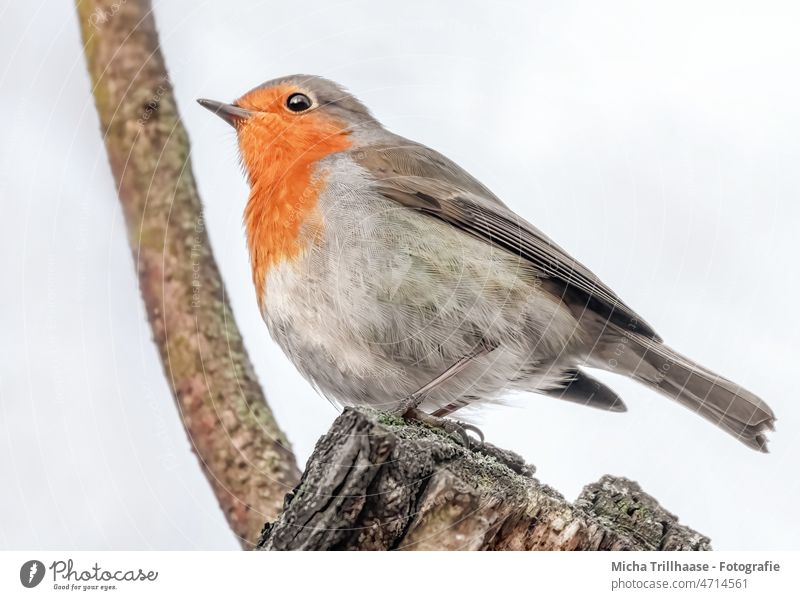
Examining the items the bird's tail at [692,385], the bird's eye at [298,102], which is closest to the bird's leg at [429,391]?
the bird's tail at [692,385]

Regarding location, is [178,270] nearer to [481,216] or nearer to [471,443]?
[481,216]

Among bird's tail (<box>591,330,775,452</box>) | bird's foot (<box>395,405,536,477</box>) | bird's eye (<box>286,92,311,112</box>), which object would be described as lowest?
bird's foot (<box>395,405,536,477</box>)

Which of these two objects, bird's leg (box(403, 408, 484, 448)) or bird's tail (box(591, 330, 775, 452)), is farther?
bird's tail (box(591, 330, 775, 452))

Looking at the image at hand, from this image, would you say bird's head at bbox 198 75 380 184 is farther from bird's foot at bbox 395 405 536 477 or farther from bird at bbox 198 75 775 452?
bird's foot at bbox 395 405 536 477

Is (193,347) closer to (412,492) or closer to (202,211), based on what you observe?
(202,211)

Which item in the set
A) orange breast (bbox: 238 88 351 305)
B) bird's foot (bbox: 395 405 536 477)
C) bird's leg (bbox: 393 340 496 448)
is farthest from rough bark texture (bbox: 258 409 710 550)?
orange breast (bbox: 238 88 351 305)

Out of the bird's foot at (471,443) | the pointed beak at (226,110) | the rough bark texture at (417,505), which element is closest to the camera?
the rough bark texture at (417,505)

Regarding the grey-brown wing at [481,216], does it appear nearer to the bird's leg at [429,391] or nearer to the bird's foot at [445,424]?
the bird's leg at [429,391]
